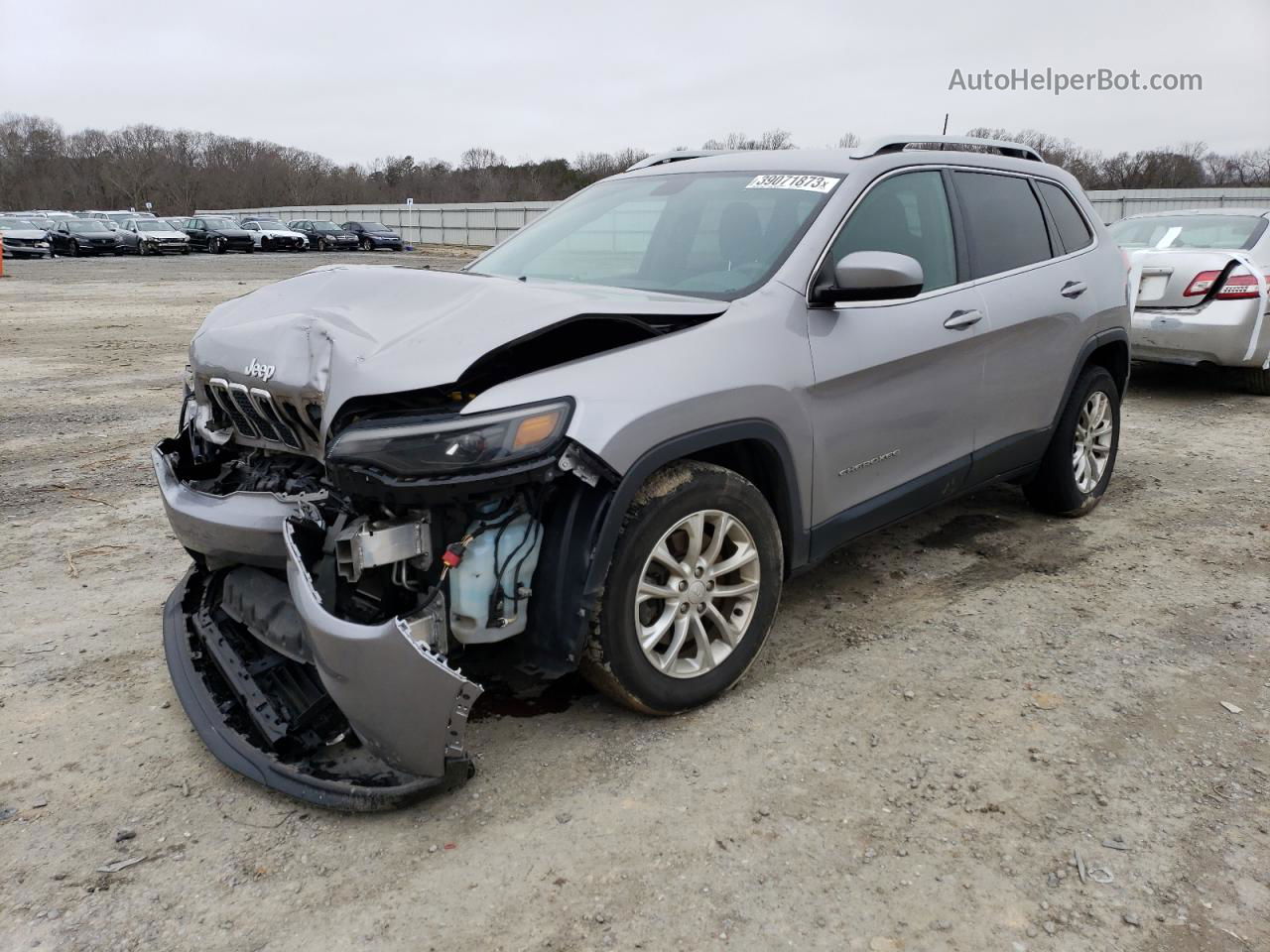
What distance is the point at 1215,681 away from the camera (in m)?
3.47

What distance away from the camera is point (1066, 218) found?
4945 millimetres

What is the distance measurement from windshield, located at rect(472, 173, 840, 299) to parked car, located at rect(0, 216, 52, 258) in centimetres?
3542

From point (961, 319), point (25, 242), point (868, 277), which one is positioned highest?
point (25, 242)

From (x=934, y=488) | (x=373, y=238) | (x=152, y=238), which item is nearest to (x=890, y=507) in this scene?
(x=934, y=488)

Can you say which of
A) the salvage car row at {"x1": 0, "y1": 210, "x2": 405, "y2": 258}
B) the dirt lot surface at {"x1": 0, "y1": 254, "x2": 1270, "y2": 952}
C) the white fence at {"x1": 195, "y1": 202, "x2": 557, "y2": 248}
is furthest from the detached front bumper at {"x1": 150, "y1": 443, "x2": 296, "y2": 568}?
the white fence at {"x1": 195, "y1": 202, "x2": 557, "y2": 248}

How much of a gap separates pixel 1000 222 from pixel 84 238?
37815 millimetres

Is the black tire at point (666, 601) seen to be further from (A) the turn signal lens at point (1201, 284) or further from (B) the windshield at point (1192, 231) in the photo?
(B) the windshield at point (1192, 231)

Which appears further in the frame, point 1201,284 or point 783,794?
point 1201,284

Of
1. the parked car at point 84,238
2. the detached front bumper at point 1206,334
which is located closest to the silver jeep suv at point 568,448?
the detached front bumper at point 1206,334

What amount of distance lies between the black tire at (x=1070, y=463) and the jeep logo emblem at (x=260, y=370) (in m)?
3.72

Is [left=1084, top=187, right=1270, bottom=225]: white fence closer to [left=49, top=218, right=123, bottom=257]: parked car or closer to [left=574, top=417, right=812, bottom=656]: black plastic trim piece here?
[left=574, top=417, right=812, bottom=656]: black plastic trim piece

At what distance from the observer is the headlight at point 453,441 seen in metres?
2.54

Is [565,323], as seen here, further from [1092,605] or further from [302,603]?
[1092,605]

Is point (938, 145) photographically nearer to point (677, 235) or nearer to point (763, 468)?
point (677, 235)
